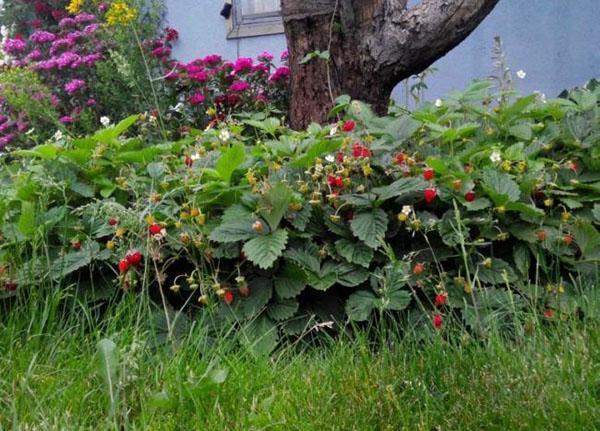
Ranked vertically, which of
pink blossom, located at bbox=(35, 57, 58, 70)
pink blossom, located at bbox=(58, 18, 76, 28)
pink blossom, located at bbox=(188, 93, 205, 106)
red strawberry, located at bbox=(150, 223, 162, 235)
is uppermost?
pink blossom, located at bbox=(58, 18, 76, 28)

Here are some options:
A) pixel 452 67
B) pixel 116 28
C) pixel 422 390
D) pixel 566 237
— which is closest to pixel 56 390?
pixel 422 390

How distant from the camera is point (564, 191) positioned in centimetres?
324

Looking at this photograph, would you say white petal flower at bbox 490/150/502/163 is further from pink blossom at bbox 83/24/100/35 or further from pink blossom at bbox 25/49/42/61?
pink blossom at bbox 25/49/42/61

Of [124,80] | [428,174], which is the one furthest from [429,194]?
[124,80]

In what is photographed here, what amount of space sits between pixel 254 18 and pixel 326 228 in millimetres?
5908

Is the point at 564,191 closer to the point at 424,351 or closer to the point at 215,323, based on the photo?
the point at 424,351

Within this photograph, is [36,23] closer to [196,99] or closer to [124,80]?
[124,80]

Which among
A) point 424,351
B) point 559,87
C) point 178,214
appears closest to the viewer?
point 424,351

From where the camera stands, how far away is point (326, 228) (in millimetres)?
3131

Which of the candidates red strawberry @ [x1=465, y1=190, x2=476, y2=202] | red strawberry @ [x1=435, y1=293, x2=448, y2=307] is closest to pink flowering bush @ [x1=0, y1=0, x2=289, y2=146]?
red strawberry @ [x1=465, y1=190, x2=476, y2=202]

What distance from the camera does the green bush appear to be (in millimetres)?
2885

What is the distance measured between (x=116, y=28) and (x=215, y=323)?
14.8 feet

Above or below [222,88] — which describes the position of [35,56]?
above

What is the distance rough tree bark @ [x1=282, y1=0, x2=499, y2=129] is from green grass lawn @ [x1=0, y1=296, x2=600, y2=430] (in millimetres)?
2132
